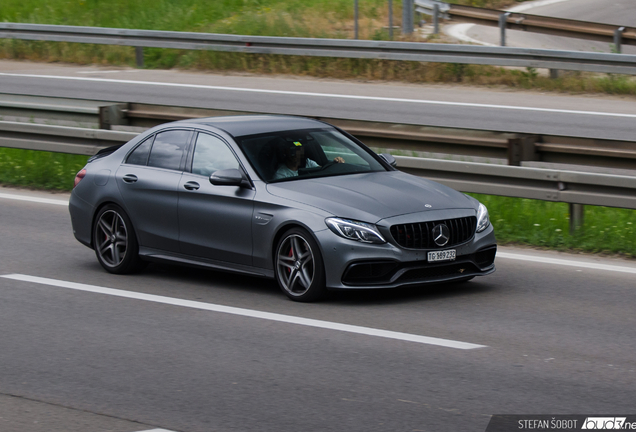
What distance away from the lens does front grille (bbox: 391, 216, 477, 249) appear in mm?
8227

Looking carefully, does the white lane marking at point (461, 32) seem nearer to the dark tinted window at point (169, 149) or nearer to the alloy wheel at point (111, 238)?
the dark tinted window at point (169, 149)

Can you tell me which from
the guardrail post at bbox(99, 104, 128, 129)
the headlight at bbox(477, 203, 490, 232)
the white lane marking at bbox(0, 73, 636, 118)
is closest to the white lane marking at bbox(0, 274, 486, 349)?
the headlight at bbox(477, 203, 490, 232)

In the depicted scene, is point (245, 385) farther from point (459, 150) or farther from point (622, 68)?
point (622, 68)

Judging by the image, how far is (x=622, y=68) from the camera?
69.5ft

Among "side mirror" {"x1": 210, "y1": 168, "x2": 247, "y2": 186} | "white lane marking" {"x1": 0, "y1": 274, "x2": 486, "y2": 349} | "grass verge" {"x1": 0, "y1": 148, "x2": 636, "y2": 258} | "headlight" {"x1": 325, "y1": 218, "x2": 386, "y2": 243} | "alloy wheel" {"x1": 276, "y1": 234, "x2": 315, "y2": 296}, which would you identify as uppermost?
"side mirror" {"x1": 210, "y1": 168, "x2": 247, "y2": 186}

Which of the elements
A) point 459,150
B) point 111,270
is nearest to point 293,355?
point 111,270

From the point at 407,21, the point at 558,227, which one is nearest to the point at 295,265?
the point at 558,227

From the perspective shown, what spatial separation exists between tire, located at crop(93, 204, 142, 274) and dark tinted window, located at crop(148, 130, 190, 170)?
1.97ft

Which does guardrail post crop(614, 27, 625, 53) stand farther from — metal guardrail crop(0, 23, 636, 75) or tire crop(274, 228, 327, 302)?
tire crop(274, 228, 327, 302)

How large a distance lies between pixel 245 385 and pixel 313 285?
6.71 ft

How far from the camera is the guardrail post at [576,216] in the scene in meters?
10.9

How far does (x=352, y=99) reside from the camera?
21.9m

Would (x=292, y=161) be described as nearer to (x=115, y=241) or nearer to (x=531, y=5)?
(x=115, y=241)

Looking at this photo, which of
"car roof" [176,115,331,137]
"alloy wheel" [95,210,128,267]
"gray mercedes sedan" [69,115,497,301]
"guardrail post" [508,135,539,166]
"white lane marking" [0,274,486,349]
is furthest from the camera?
"guardrail post" [508,135,539,166]
